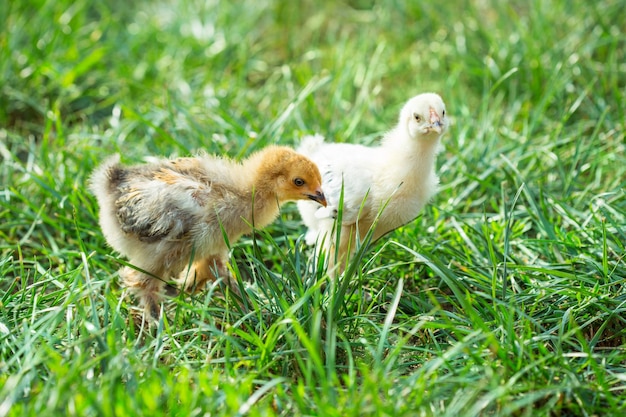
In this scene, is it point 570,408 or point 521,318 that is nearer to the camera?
point 570,408

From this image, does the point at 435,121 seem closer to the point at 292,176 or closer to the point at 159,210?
the point at 292,176

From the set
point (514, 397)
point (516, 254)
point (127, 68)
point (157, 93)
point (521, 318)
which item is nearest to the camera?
point (514, 397)

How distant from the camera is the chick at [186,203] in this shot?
2.94 meters

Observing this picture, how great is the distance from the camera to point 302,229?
12.4ft

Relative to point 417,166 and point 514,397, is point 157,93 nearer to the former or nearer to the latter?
point 417,166

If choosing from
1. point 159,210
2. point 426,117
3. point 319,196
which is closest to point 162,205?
point 159,210

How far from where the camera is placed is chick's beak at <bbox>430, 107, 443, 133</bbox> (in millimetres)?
3031

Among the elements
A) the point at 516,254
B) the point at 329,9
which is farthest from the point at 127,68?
the point at 516,254

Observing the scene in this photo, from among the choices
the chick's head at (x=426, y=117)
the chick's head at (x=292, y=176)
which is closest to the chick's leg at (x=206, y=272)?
the chick's head at (x=292, y=176)

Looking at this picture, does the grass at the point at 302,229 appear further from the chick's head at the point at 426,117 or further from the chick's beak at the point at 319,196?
the chick's head at the point at 426,117

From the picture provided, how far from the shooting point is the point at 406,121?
3184 mm

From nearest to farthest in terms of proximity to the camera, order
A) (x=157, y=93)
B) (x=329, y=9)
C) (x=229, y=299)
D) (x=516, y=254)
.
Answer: (x=229, y=299) < (x=516, y=254) < (x=157, y=93) < (x=329, y=9)

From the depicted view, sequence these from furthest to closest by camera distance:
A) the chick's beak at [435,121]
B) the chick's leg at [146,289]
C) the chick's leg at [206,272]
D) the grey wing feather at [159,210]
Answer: the chick's leg at [206,272] → the chick's leg at [146,289] → the chick's beak at [435,121] → the grey wing feather at [159,210]

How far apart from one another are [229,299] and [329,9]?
3941 millimetres
